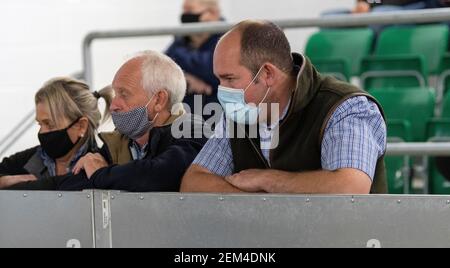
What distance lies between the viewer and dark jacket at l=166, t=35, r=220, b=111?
15.4 ft

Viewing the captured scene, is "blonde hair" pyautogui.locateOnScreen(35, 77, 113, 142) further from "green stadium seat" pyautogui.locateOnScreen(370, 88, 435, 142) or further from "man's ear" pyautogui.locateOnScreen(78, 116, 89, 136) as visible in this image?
"green stadium seat" pyautogui.locateOnScreen(370, 88, 435, 142)

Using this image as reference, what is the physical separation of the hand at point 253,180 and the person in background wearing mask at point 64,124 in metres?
0.81

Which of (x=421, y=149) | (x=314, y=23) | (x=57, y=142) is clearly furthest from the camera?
(x=314, y=23)

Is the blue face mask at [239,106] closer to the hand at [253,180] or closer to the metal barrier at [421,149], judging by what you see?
the hand at [253,180]

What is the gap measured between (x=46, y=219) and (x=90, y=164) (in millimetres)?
522

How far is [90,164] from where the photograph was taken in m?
3.00

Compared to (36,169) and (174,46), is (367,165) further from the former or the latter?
(174,46)

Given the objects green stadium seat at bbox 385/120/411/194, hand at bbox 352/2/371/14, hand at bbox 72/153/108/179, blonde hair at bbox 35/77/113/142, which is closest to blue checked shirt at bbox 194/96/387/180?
hand at bbox 72/153/108/179

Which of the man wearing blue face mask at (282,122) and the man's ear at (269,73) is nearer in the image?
the man wearing blue face mask at (282,122)

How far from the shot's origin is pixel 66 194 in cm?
247

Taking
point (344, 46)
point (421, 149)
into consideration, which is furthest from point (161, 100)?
point (344, 46)

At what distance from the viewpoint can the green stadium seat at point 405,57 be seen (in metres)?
5.52

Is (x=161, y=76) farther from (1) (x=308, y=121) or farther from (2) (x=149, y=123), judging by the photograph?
(1) (x=308, y=121)

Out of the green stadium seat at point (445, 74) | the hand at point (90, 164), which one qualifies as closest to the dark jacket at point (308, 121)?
the hand at point (90, 164)
